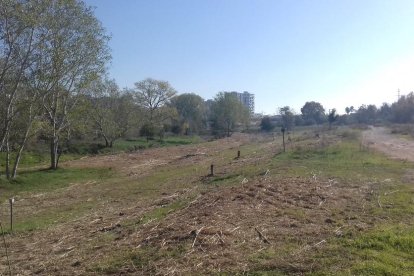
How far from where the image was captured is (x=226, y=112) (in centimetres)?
9981

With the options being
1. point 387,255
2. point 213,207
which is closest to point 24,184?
point 213,207

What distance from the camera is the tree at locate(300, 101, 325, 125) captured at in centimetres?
14350

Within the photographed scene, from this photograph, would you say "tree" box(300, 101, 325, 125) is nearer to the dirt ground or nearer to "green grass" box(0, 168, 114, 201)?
"green grass" box(0, 168, 114, 201)

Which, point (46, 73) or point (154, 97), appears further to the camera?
point (154, 97)

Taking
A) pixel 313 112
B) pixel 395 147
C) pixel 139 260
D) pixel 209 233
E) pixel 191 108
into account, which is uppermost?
pixel 191 108

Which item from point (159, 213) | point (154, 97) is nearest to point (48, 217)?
point (159, 213)

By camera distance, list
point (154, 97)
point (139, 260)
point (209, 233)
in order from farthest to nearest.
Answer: point (154, 97)
point (209, 233)
point (139, 260)

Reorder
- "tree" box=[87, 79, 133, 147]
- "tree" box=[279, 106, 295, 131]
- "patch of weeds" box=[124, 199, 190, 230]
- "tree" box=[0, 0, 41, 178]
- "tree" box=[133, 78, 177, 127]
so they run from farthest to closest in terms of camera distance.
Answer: "tree" box=[279, 106, 295, 131] < "tree" box=[133, 78, 177, 127] < "tree" box=[87, 79, 133, 147] < "tree" box=[0, 0, 41, 178] < "patch of weeds" box=[124, 199, 190, 230]

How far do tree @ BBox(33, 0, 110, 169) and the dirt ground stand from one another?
49.6 ft

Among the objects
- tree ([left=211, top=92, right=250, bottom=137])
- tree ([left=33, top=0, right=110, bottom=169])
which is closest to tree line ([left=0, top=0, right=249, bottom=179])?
tree ([left=33, top=0, right=110, bottom=169])

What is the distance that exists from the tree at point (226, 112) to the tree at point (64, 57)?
62777 mm

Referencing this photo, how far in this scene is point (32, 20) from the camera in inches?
1003

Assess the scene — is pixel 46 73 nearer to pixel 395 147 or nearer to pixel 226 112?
pixel 395 147

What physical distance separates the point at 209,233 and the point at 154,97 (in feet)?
273
